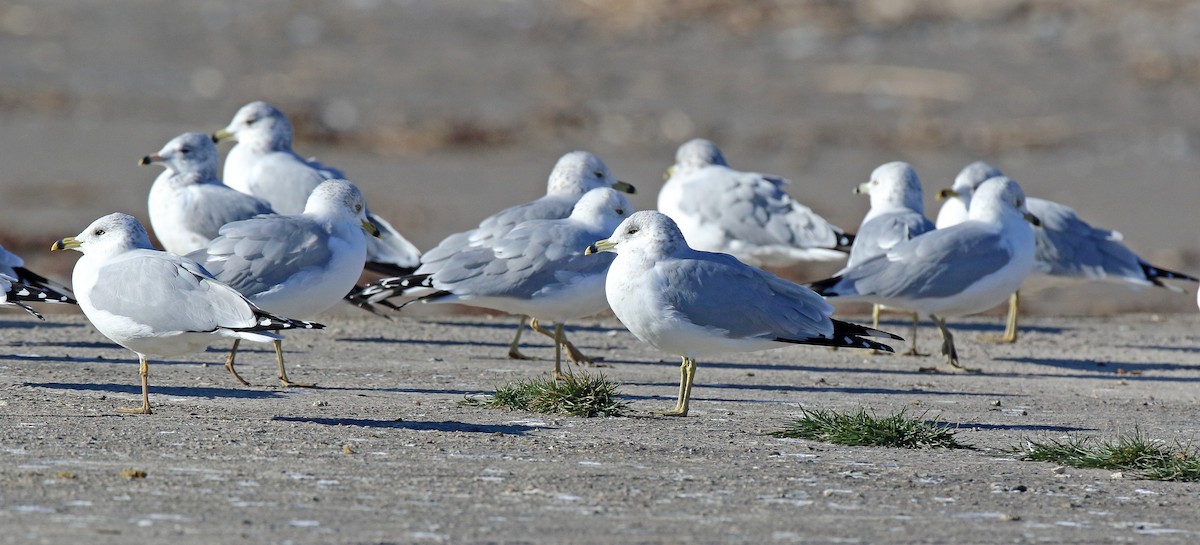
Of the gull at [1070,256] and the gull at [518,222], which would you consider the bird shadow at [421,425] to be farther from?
the gull at [1070,256]

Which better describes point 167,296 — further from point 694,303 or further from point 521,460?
point 694,303

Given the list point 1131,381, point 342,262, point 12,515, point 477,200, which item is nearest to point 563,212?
point 342,262

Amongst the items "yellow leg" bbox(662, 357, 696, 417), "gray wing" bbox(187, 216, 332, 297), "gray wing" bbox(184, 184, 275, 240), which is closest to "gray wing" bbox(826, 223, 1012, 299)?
"yellow leg" bbox(662, 357, 696, 417)

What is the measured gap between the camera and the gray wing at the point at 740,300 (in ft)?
25.1

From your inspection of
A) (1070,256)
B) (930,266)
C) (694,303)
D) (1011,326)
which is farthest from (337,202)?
(1070,256)

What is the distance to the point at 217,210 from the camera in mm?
10375

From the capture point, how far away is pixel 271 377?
866 centimetres

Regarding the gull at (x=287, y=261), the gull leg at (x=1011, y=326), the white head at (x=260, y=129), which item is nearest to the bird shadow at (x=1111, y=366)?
the gull leg at (x=1011, y=326)

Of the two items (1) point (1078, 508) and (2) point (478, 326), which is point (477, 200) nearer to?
(2) point (478, 326)

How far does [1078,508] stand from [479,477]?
212 centimetres

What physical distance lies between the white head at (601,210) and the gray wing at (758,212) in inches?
106

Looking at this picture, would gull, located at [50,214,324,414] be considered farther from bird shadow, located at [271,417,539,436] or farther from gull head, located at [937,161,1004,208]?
gull head, located at [937,161,1004,208]

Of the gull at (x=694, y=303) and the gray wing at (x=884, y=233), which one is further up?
the gray wing at (x=884, y=233)

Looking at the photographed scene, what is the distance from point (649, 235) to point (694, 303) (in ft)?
1.24
